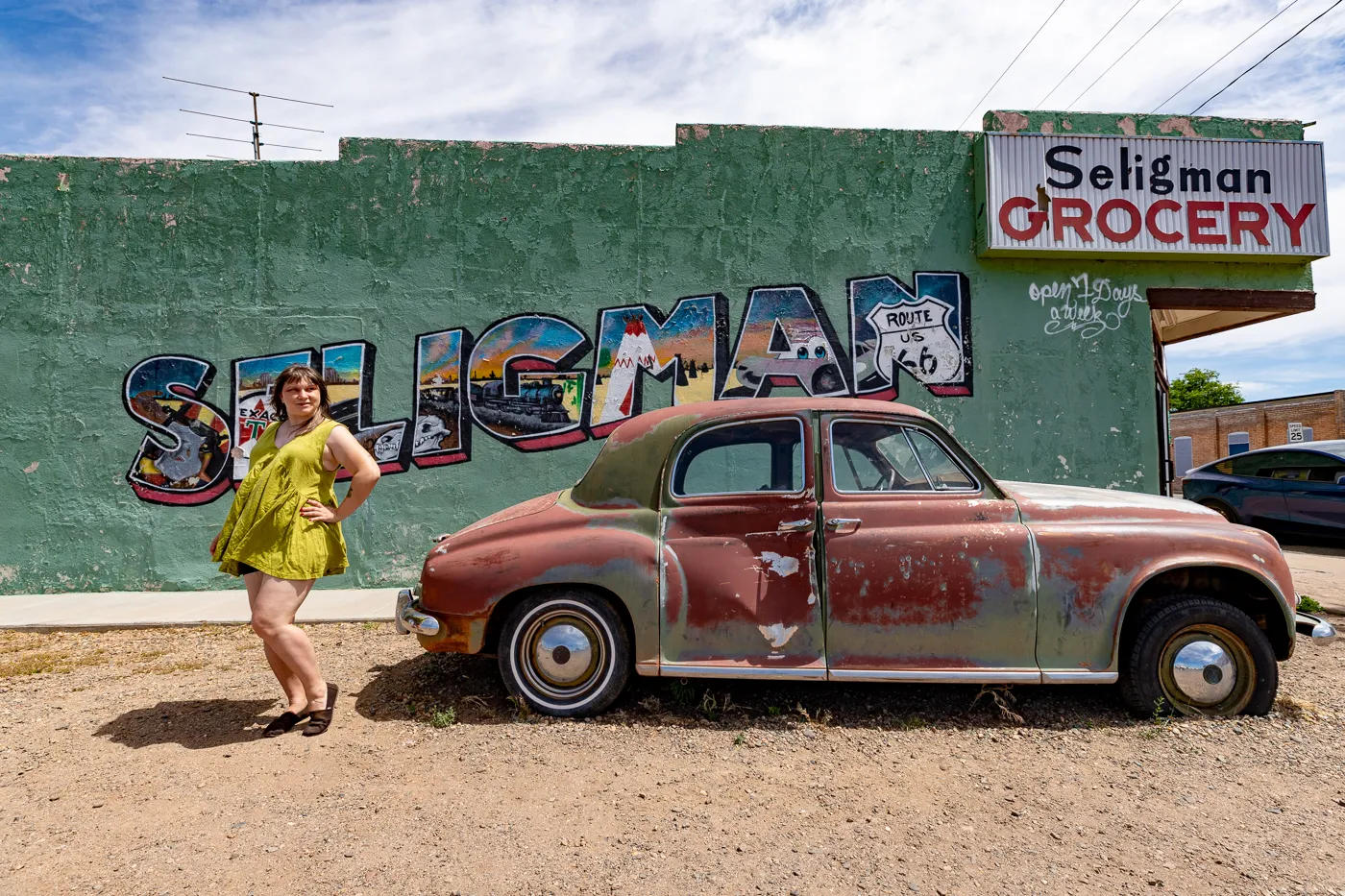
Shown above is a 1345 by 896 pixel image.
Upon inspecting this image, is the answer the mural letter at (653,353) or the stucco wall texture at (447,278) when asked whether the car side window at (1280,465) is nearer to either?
the stucco wall texture at (447,278)

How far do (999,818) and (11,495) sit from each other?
28.5 feet

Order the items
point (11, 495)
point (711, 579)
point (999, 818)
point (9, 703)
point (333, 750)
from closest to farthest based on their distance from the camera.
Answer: point (999, 818) → point (333, 750) → point (711, 579) → point (9, 703) → point (11, 495)

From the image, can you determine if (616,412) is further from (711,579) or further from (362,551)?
(711,579)

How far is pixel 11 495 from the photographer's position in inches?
298

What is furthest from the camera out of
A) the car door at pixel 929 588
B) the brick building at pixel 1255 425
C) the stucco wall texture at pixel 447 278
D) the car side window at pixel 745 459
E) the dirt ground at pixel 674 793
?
the brick building at pixel 1255 425

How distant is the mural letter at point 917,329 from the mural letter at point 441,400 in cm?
382

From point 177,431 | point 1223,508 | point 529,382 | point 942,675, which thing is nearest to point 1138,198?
point 1223,508

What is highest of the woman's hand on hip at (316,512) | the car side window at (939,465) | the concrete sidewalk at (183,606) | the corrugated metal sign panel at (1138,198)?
the corrugated metal sign panel at (1138,198)

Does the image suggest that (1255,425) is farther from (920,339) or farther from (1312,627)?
(1312,627)

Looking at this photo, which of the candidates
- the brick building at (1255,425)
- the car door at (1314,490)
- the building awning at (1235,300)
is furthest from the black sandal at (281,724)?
the brick building at (1255,425)

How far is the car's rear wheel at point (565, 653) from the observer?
399cm

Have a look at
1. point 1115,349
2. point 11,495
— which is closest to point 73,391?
point 11,495

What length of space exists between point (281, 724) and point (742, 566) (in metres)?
2.33

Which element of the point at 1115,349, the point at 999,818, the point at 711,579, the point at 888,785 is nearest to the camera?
the point at 999,818
